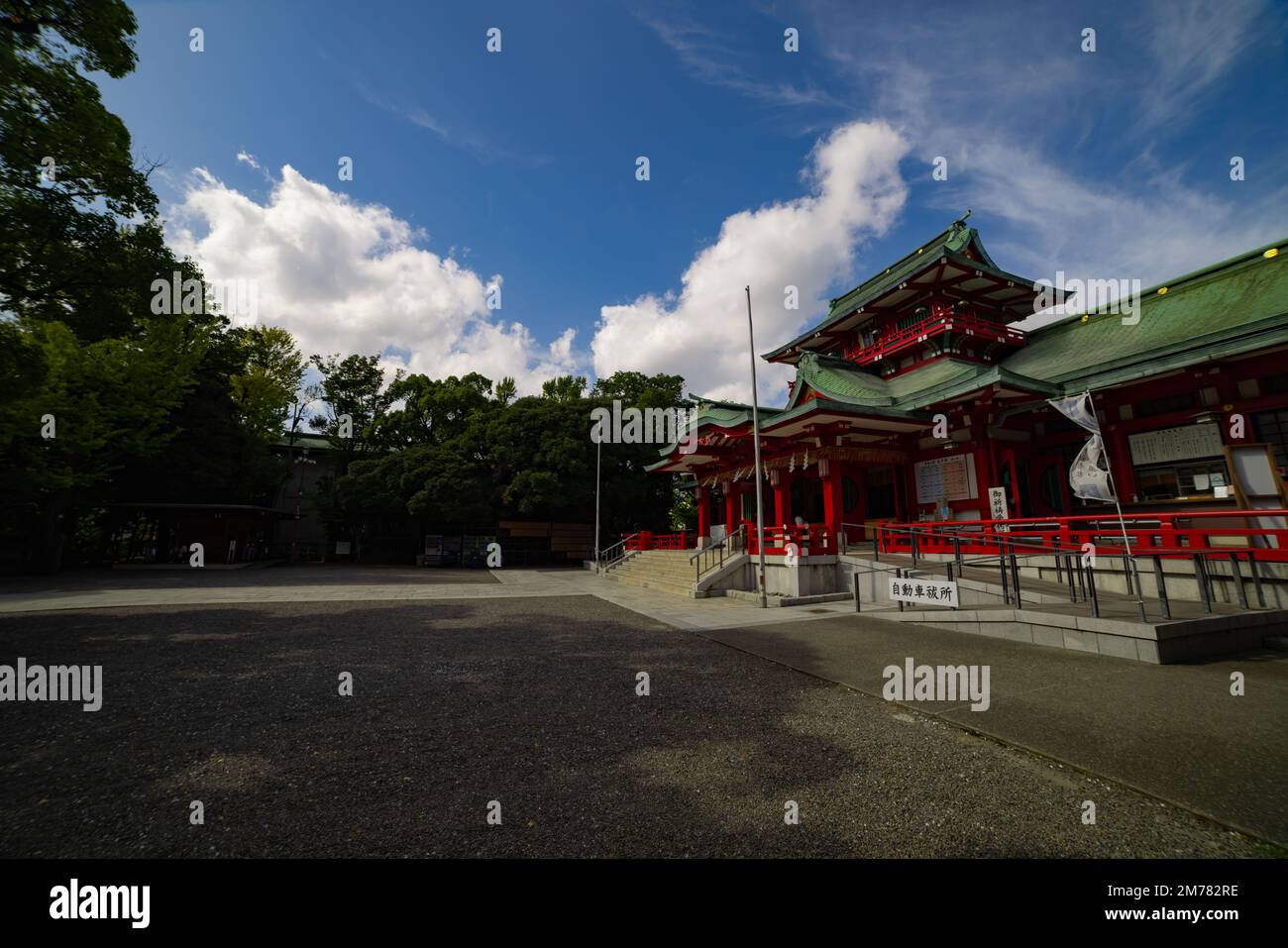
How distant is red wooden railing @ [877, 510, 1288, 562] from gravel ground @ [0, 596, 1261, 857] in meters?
5.27

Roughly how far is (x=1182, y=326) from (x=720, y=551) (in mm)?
12720

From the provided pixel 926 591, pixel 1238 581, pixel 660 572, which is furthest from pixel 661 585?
pixel 1238 581

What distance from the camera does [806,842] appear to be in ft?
8.38

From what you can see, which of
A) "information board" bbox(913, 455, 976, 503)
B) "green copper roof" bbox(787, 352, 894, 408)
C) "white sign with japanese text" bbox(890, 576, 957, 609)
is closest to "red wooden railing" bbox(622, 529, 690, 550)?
"green copper roof" bbox(787, 352, 894, 408)

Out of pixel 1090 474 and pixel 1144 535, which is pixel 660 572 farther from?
pixel 1144 535

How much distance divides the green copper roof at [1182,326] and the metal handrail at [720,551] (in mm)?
9289

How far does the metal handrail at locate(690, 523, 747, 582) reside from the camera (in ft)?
49.2

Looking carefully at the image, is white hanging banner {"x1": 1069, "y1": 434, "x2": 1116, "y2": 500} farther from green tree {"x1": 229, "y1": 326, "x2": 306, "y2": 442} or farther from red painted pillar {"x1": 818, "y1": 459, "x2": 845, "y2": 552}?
green tree {"x1": 229, "y1": 326, "x2": 306, "y2": 442}

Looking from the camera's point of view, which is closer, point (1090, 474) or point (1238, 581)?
point (1238, 581)

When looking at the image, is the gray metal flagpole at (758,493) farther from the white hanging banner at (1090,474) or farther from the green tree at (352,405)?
the green tree at (352,405)

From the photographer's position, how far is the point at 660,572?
17906 millimetres

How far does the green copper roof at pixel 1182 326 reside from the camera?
9.80 m

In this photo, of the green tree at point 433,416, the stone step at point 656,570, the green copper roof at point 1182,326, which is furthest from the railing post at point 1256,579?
the green tree at point 433,416
